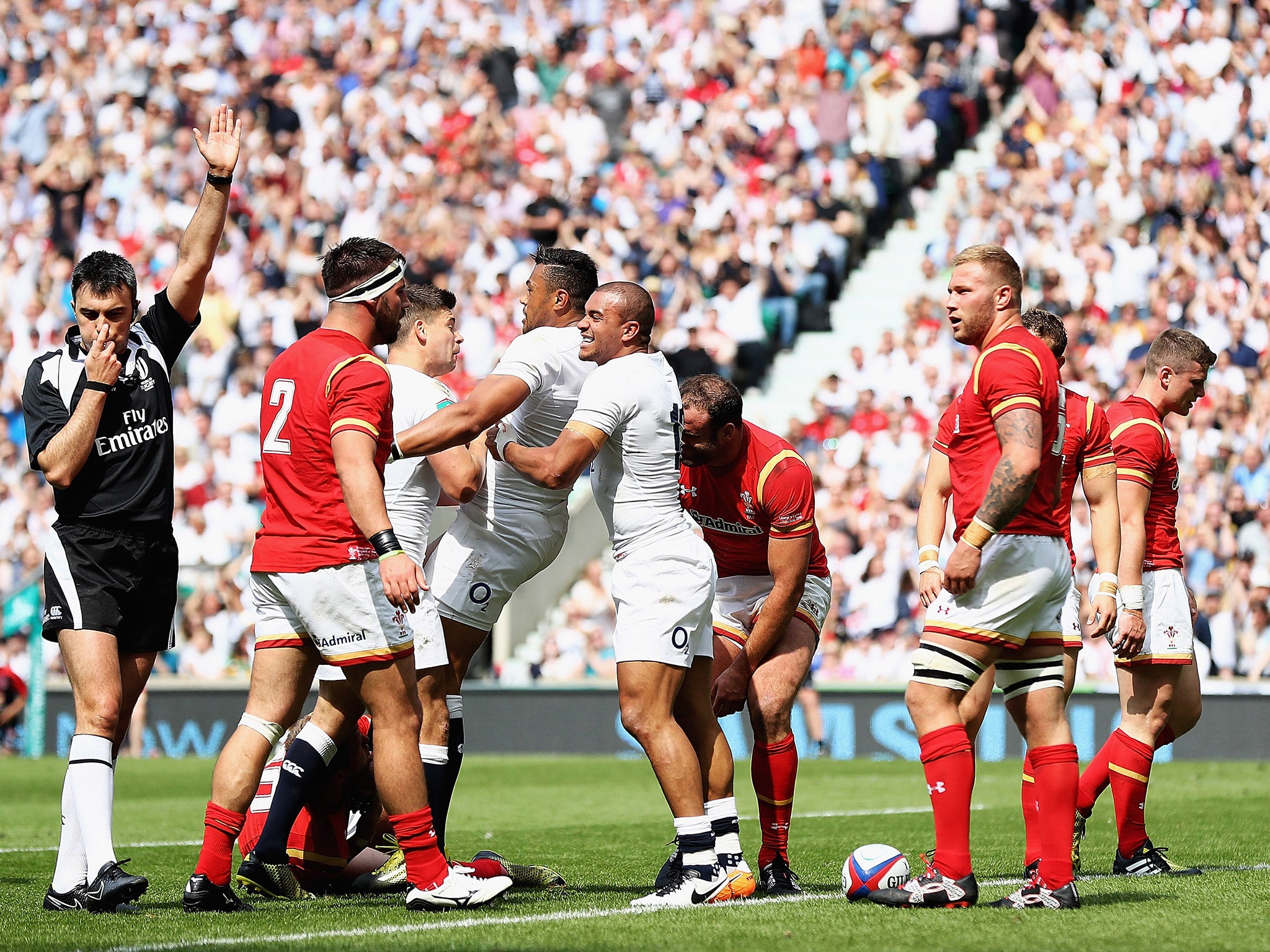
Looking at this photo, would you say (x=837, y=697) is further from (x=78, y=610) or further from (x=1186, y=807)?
(x=78, y=610)

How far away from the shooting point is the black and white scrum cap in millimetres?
6723

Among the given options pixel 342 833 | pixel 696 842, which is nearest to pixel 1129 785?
pixel 696 842

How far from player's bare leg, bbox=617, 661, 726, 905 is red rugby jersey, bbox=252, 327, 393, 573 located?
1214 millimetres

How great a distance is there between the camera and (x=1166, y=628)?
798cm

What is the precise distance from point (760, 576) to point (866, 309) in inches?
549

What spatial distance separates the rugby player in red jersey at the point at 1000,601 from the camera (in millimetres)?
6242

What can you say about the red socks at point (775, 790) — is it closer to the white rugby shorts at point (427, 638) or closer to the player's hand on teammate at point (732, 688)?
the player's hand on teammate at point (732, 688)

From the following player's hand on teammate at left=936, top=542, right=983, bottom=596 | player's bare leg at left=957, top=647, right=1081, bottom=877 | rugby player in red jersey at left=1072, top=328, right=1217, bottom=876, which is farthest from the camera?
rugby player in red jersey at left=1072, top=328, right=1217, bottom=876

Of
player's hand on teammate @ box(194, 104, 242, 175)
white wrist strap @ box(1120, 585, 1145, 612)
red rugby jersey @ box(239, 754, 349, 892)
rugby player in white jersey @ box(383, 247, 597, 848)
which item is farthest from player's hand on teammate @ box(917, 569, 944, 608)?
player's hand on teammate @ box(194, 104, 242, 175)

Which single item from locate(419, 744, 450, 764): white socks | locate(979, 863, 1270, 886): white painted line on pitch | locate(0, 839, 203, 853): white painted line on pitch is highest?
locate(419, 744, 450, 764): white socks

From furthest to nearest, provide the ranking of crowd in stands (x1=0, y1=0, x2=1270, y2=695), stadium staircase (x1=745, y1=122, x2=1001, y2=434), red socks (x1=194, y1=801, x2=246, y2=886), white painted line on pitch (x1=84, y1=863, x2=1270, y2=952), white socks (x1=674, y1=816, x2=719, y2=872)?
stadium staircase (x1=745, y1=122, x2=1001, y2=434)
crowd in stands (x1=0, y1=0, x2=1270, y2=695)
white socks (x1=674, y1=816, x2=719, y2=872)
red socks (x1=194, y1=801, x2=246, y2=886)
white painted line on pitch (x1=84, y1=863, x2=1270, y2=952)

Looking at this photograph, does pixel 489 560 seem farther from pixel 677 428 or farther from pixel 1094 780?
pixel 1094 780

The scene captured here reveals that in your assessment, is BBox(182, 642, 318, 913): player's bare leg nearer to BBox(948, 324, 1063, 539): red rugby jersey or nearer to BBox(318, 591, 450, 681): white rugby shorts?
BBox(318, 591, 450, 681): white rugby shorts

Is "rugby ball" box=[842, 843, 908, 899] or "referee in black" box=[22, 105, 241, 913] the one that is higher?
"referee in black" box=[22, 105, 241, 913]
